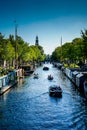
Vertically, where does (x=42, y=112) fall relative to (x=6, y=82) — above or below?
below

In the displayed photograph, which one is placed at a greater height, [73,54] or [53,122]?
[73,54]

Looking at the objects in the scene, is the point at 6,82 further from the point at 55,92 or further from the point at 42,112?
the point at 42,112

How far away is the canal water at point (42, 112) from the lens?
→ 141ft

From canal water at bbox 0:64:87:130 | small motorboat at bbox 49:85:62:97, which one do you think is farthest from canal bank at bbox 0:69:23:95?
small motorboat at bbox 49:85:62:97

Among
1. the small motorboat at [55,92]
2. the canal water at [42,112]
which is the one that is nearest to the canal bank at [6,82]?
the canal water at [42,112]

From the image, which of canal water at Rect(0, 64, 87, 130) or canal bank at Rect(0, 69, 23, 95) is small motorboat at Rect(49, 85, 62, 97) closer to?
canal water at Rect(0, 64, 87, 130)

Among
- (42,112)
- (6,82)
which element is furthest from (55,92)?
(6,82)

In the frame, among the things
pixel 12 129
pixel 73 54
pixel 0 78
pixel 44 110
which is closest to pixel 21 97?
pixel 0 78

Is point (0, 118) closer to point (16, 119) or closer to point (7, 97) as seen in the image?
point (16, 119)

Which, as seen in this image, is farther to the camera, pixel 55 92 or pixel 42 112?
pixel 55 92

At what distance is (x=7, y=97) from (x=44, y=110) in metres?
15.9

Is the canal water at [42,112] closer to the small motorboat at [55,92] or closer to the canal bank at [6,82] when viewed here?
the small motorboat at [55,92]

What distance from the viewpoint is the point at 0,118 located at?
47.1 m

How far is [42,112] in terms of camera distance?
5166cm
